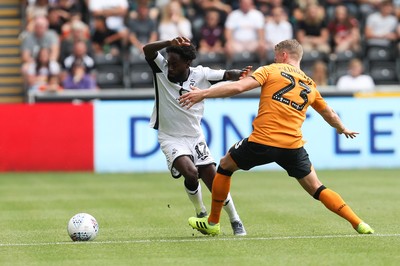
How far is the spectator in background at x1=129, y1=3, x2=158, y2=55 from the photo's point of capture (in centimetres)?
2378

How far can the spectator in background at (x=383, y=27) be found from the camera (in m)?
24.7

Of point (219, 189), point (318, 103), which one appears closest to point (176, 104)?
point (219, 189)

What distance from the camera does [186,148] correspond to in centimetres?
1141

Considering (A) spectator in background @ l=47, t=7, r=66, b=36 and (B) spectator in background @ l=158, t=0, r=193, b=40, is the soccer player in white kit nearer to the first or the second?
(B) spectator in background @ l=158, t=0, r=193, b=40

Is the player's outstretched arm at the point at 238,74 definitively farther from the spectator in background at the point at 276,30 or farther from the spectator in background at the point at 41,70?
the spectator in background at the point at 276,30

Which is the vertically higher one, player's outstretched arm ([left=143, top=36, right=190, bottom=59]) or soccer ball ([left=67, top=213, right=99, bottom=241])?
player's outstretched arm ([left=143, top=36, right=190, bottom=59])

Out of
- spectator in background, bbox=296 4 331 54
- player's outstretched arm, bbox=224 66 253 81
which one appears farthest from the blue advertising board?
player's outstretched arm, bbox=224 66 253 81

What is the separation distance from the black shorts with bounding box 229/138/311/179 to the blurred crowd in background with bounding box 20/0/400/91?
1188 centimetres

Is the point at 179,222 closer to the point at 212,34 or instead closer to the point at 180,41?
the point at 180,41

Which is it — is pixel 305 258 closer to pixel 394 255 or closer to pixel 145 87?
pixel 394 255

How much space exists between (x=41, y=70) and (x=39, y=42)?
3.08ft

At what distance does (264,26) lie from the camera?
24062 millimetres

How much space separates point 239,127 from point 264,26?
3912 mm

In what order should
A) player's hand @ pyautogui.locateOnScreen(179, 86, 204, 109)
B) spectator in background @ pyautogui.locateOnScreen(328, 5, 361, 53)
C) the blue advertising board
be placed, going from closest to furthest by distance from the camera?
1. player's hand @ pyautogui.locateOnScreen(179, 86, 204, 109)
2. the blue advertising board
3. spectator in background @ pyautogui.locateOnScreen(328, 5, 361, 53)
